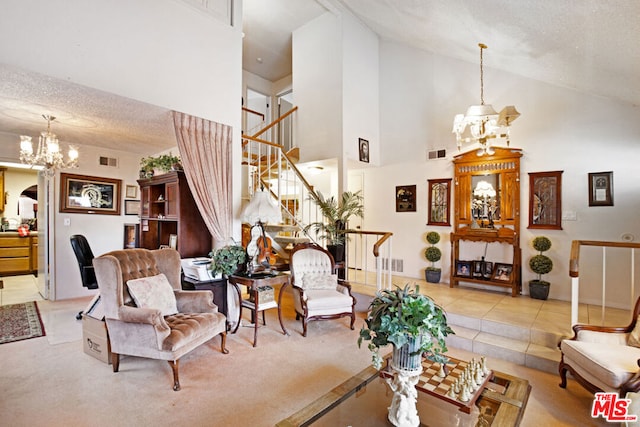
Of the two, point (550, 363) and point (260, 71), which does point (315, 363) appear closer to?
point (550, 363)

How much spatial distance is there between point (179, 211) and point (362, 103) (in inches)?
155

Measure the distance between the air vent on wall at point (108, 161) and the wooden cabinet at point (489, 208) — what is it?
6151 millimetres

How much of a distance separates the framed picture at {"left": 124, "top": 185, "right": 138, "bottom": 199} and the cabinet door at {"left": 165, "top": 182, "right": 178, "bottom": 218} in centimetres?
203

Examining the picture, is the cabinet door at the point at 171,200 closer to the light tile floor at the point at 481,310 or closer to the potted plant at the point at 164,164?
the potted plant at the point at 164,164

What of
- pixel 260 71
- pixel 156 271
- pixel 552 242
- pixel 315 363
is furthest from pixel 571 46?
pixel 260 71

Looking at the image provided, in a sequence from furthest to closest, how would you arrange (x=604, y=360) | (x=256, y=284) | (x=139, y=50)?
(x=256, y=284)
(x=139, y=50)
(x=604, y=360)

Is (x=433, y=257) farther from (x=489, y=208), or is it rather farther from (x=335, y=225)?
(x=335, y=225)

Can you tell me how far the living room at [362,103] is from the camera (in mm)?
2943

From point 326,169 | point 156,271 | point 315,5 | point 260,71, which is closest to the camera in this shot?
point 156,271

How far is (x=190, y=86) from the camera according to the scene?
3.65m

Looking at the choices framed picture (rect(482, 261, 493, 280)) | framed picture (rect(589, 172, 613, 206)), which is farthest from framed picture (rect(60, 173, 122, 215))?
framed picture (rect(589, 172, 613, 206))

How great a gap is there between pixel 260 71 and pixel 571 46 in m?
6.96

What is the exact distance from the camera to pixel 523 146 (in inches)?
181

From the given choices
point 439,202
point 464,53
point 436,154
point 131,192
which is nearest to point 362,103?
point 436,154
